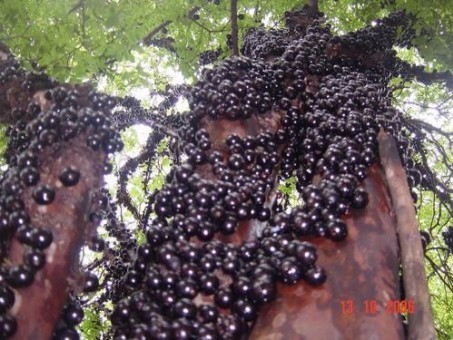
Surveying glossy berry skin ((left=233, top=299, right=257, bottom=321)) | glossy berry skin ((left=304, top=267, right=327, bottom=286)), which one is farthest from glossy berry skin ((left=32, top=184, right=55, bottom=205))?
glossy berry skin ((left=304, top=267, right=327, bottom=286))

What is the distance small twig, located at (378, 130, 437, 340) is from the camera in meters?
1.63

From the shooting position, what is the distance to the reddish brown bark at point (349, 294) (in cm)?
167

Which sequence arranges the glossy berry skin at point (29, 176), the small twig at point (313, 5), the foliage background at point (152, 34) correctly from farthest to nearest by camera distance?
1. the small twig at point (313, 5)
2. the foliage background at point (152, 34)
3. the glossy berry skin at point (29, 176)

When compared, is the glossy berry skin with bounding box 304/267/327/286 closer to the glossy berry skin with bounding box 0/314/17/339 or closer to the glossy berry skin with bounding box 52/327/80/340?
the glossy berry skin with bounding box 52/327/80/340

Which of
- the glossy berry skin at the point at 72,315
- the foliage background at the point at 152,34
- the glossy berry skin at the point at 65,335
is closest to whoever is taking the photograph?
the glossy berry skin at the point at 65,335

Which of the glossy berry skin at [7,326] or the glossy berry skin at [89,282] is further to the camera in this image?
the glossy berry skin at [89,282]

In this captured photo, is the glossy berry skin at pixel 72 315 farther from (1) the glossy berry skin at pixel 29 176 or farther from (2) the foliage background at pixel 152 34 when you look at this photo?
(2) the foliage background at pixel 152 34

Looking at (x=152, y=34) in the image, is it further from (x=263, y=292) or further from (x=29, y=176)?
(x=263, y=292)

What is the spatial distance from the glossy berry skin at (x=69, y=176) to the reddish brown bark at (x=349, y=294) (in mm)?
1113

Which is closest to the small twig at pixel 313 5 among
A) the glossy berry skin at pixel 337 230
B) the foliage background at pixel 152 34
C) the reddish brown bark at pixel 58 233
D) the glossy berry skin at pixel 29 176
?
the foliage background at pixel 152 34
